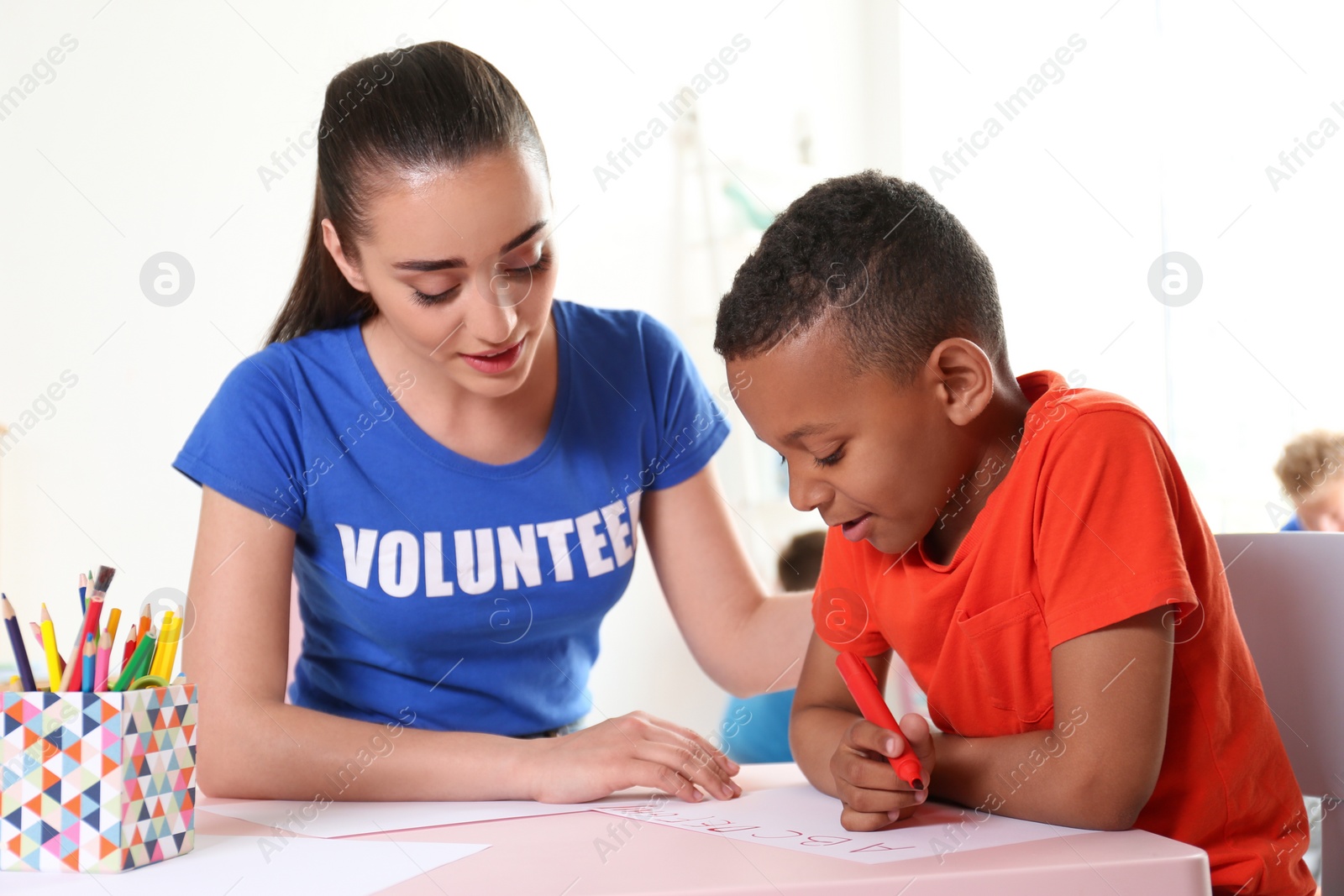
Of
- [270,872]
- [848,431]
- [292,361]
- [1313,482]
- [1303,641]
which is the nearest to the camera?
[270,872]

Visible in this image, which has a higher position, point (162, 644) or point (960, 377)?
point (960, 377)

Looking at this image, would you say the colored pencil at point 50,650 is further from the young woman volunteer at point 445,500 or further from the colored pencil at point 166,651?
the young woman volunteer at point 445,500

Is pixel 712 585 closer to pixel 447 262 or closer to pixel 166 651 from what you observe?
pixel 447 262

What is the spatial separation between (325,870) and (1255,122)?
2660mm

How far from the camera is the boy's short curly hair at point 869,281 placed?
79cm

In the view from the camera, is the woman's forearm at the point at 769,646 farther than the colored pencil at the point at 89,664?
Yes

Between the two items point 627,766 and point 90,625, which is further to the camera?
point 627,766

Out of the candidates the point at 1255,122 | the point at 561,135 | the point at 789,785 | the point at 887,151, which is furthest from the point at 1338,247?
the point at 789,785

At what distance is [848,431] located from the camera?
79 centimetres

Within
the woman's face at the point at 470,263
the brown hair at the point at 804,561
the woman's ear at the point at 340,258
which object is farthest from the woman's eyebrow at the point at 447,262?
the brown hair at the point at 804,561

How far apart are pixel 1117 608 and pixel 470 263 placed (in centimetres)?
61

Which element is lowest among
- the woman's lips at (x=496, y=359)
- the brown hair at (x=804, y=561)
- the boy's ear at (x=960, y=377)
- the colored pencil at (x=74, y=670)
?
the colored pencil at (x=74, y=670)

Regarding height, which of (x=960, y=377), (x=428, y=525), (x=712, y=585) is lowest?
(x=428, y=525)

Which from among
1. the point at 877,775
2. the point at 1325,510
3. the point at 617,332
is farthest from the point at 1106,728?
the point at 1325,510
